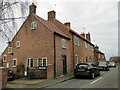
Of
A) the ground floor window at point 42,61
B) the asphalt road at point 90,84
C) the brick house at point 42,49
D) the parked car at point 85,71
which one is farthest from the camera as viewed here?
the ground floor window at point 42,61

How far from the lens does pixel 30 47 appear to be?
744 inches

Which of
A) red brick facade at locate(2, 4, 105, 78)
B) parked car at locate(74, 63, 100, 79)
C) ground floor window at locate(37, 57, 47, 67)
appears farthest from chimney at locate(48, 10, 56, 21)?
parked car at locate(74, 63, 100, 79)

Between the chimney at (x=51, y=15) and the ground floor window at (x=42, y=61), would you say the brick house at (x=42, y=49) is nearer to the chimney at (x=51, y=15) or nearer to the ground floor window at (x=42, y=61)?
the ground floor window at (x=42, y=61)

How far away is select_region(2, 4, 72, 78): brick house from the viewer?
1638 centimetres

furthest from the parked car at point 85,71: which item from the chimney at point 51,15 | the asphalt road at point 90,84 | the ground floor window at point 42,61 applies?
the chimney at point 51,15

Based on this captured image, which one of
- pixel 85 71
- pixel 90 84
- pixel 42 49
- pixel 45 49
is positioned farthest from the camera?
pixel 42 49

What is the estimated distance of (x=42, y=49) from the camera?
17.4 m

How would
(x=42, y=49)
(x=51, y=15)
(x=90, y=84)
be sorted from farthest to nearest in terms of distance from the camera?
(x=51, y=15) < (x=42, y=49) < (x=90, y=84)

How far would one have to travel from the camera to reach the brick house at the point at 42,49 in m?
16.4

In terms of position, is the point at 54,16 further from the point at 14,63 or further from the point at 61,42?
the point at 14,63

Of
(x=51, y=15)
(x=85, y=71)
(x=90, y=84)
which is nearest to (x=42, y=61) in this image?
(x=85, y=71)

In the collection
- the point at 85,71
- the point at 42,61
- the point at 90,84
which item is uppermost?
the point at 42,61

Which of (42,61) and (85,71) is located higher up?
(42,61)

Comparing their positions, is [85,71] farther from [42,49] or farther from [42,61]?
[42,49]
